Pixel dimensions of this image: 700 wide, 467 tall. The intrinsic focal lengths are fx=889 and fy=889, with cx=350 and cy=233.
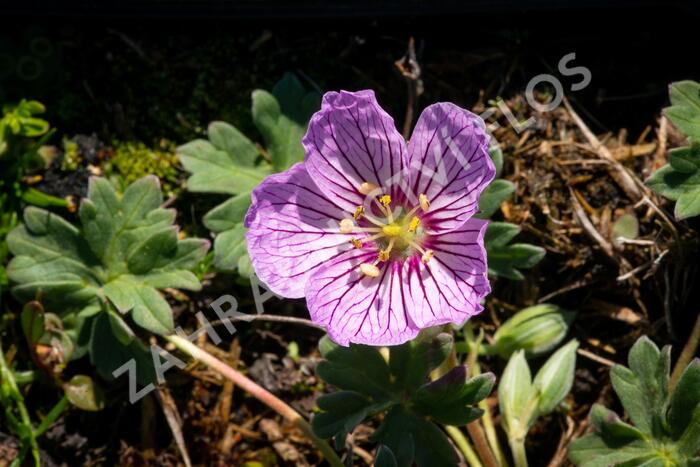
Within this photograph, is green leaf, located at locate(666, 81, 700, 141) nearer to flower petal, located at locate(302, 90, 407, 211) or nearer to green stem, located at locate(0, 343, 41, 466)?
flower petal, located at locate(302, 90, 407, 211)

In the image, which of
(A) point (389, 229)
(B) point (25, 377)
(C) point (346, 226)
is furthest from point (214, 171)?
(B) point (25, 377)

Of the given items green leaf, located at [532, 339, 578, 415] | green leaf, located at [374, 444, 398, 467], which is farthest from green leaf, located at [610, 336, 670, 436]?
green leaf, located at [374, 444, 398, 467]

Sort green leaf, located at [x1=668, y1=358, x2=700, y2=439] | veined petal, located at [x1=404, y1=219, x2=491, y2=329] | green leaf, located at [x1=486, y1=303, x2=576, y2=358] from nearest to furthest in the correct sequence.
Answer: veined petal, located at [x1=404, y1=219, x2=491, y2=329] < green leaf, located at [x1=668, y1=358, x2=700, y2=439] < green leaf, located at [x1=486, y1=303, x2=576, y2=358]

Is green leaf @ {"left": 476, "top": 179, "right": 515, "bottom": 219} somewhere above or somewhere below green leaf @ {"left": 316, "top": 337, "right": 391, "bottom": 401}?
above

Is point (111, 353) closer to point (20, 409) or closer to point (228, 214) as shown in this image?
point (20, 409)

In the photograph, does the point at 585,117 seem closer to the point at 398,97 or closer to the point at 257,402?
the point at 398,97

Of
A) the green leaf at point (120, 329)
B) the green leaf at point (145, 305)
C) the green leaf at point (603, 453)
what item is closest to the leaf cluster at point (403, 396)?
the green leaf at point (603, 453)

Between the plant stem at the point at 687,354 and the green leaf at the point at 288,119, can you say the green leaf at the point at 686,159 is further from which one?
the green leaf at the point at 288,119
